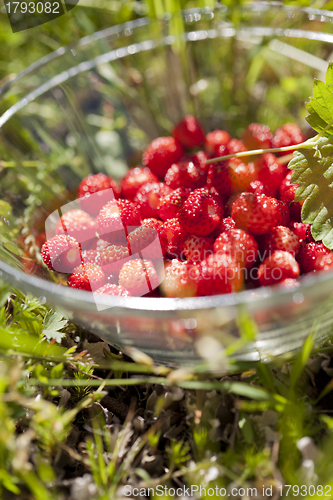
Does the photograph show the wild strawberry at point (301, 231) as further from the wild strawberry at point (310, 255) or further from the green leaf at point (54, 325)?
the green leaf at point (54, 325)

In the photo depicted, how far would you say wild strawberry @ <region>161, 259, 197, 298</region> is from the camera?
0.60 meters

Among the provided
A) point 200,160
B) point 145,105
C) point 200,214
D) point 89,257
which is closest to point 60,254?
point 89,257

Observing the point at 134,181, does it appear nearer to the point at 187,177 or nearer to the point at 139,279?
the point at 187,177

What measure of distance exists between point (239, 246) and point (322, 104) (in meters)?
0.29

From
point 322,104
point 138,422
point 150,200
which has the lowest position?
point 138,422

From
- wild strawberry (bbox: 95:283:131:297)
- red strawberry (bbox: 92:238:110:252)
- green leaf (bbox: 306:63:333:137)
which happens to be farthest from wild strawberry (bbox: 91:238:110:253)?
green leaf (bbox: 306:63:333:137)

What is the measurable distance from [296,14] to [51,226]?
2.50 feet

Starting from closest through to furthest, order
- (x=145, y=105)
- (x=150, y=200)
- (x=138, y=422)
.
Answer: (x=138, y=422) < (x=150, y=200) < (x=145, y=105)

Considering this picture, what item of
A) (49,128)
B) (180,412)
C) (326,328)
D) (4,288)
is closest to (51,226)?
(4,288)

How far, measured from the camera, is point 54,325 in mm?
649

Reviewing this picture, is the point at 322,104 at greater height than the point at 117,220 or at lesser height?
greater

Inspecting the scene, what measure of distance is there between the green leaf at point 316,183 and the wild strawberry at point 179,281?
234mm

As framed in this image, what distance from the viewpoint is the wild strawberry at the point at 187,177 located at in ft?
2.69

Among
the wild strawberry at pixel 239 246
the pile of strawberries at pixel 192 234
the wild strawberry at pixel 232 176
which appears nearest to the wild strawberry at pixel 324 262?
the pile of strawberries at pixel 192 234
